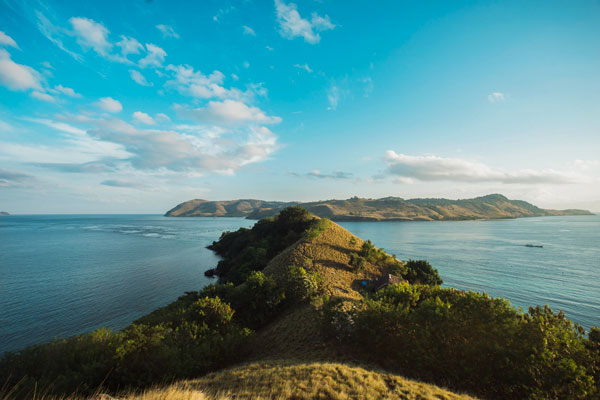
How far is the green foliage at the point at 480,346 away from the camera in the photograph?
13805 mm

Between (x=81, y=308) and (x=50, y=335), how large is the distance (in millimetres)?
8298

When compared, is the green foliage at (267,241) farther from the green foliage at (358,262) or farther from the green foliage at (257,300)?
the green foliage at (257,300)

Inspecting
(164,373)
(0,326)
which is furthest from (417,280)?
(0,326)

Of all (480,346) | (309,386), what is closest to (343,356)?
(309,386)

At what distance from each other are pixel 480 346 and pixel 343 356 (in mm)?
9492

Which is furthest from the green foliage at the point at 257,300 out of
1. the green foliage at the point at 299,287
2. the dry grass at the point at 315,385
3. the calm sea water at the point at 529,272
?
the calm sea water at the point at 529,272

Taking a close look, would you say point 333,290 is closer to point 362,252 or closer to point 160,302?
point 362,252

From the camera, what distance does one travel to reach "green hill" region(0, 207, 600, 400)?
516 inches

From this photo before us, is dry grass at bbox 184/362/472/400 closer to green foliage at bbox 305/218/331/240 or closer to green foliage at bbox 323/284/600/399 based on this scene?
green foliage at bbox 323/284/600/399

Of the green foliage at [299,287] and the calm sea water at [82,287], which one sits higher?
the green foliage at [299,287]

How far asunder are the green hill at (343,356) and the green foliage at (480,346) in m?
0.06

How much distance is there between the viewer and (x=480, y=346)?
16.0 meters

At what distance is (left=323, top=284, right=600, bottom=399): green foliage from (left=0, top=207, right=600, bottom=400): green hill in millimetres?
65

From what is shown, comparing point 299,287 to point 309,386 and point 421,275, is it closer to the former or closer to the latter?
point 309,386
